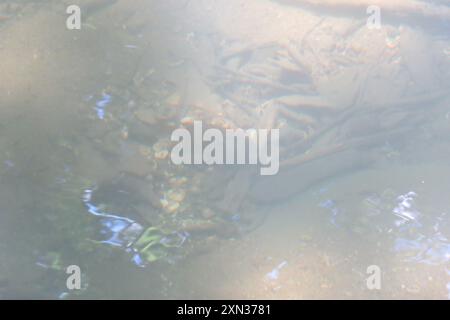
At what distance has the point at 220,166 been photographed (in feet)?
12.1

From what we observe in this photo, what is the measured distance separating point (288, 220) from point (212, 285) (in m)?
1.00

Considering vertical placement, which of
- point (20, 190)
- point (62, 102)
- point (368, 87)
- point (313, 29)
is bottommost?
point (20, 190)

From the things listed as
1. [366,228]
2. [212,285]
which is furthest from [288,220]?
[212,285]

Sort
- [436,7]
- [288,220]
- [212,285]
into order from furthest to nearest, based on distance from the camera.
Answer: [436,7] → [288,220] → [212,285]

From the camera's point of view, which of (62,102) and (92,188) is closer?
(92,188)

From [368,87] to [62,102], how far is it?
3.66m

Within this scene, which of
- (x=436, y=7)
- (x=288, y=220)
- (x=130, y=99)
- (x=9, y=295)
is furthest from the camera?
(x=436, y=7)

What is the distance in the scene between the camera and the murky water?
2.99 m

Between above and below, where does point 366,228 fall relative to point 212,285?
above

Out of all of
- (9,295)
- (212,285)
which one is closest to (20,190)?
(9,295)

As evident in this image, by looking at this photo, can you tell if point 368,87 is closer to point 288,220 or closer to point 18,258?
point 288,220

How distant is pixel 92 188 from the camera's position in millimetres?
3156

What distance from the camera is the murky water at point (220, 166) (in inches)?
118
